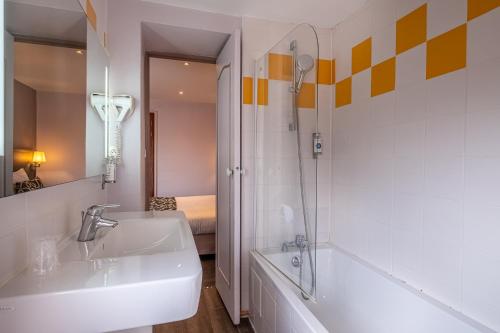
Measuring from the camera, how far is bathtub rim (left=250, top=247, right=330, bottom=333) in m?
1.04

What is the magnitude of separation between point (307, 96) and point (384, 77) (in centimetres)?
47

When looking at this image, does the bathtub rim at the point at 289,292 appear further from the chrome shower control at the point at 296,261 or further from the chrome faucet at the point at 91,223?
the chrome faucet at the point at 91,223

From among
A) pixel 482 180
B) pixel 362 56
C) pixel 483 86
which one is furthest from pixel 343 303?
pixel 362 56

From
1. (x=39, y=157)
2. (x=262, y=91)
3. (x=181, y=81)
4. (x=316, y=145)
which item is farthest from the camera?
(x=181, y=81)

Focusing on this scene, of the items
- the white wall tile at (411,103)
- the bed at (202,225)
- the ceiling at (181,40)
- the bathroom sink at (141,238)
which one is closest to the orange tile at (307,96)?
the white wall tile at (411,103)

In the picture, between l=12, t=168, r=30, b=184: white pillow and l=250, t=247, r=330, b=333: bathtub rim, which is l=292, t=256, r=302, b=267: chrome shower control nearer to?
l=250, t=247, r=330, b=333: bathtub rim

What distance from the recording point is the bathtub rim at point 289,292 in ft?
3.41

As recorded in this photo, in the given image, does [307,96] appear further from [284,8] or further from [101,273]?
[101,273]

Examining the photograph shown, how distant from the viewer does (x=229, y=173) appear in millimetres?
1888

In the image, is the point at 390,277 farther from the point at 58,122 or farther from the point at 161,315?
the point at 58,122

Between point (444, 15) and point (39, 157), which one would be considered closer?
point (39, 157)

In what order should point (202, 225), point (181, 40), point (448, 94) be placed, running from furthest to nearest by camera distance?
point (202, 225) < point (181, 40) < point (448, 94)

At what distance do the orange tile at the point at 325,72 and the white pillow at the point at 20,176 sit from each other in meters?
1.87

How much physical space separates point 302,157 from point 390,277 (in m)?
0.83
